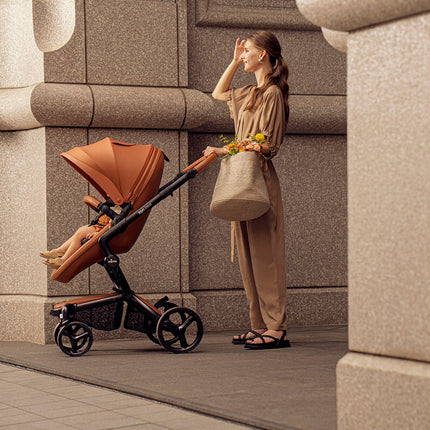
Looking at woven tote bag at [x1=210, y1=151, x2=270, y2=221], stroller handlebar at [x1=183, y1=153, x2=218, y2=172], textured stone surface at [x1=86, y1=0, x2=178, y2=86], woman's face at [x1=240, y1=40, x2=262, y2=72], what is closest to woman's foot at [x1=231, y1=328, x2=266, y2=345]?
woven tote bag at [x1=210, y1=151, x2=270, y2=221]

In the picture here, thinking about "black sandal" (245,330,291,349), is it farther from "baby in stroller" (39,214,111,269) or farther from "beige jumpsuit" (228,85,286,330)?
"baby in stroller" (39,214,111,269)

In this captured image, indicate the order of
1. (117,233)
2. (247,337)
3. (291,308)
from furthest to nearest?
(291,308) < (247,337) < (117,233)

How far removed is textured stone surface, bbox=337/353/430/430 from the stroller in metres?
2.62

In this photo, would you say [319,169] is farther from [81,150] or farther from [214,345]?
[81,150]

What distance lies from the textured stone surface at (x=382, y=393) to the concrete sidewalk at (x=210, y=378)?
0.25 m

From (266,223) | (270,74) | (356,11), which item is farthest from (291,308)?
(356,11)

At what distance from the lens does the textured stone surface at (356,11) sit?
10.4 ft

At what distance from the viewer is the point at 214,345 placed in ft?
21.4

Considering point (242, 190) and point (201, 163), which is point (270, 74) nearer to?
point (201, 163)

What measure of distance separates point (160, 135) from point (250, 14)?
139cm

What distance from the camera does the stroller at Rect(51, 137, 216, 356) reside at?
5.94m

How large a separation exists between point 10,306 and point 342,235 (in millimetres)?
2952

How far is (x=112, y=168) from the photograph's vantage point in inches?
235

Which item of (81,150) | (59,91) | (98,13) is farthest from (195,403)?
(98,13)
